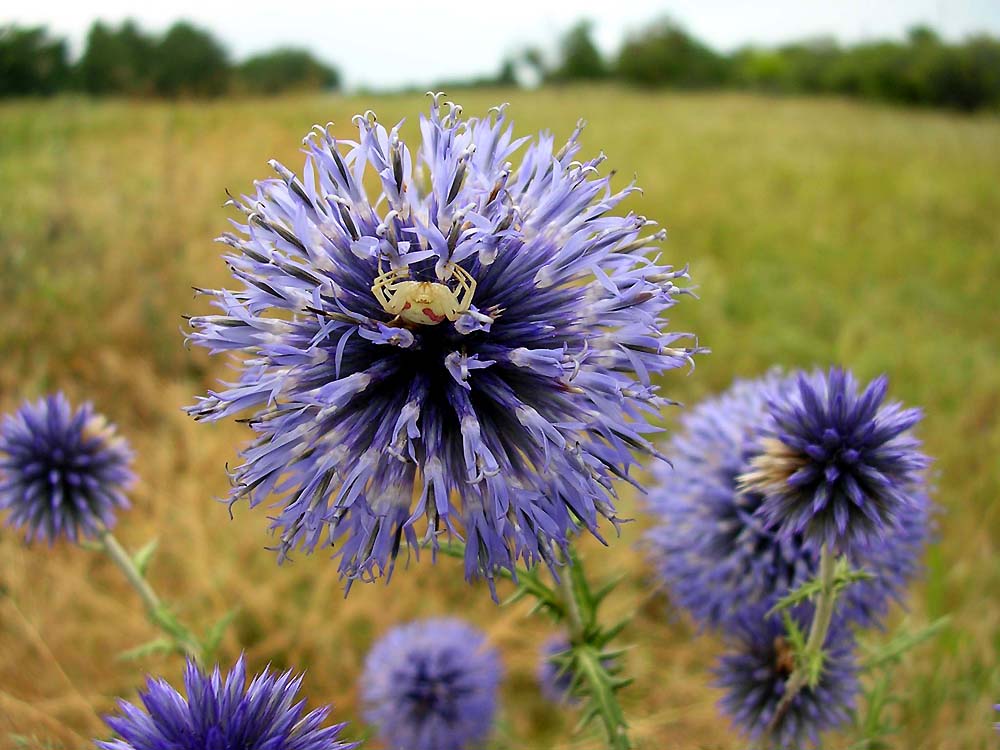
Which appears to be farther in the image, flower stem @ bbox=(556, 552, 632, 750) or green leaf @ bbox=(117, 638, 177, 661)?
green leaf @ bbox=(117, 638, 177, 661)

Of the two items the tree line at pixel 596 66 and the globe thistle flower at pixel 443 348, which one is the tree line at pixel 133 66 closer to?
the tree line at pixel 596 66

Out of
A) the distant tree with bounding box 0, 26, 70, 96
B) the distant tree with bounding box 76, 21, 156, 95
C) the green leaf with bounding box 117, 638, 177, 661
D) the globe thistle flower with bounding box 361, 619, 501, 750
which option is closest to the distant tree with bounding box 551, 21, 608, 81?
the distant tree with bounding box 76, 21, 156, 95

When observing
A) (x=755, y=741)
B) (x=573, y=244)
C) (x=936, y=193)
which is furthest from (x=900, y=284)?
(x=573, y=244)

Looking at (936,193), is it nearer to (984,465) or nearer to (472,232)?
(984,465)

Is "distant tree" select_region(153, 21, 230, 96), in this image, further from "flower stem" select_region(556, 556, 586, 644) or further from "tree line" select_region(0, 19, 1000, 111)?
"flower stem" select_region(556, 556, 586, 644)

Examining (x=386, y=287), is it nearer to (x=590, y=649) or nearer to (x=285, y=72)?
(x=590, y=649)

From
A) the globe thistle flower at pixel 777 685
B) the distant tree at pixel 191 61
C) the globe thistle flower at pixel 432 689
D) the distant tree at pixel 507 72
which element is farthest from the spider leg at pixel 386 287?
the distant tree at pixel 507 72
